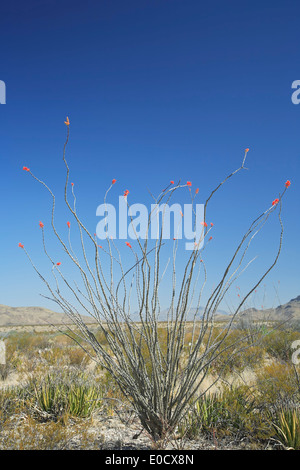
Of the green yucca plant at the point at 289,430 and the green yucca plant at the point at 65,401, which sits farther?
the green yucca plant at the point at 65,401

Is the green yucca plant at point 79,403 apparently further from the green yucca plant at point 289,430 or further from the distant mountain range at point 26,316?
the distant mountain range at point 26,316

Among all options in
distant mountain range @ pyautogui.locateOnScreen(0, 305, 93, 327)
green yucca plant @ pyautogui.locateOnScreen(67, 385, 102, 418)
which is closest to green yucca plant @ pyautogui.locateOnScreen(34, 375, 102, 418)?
green yucca plant @ pyautogui.locateOnScreen(67, 385, 102, 418)

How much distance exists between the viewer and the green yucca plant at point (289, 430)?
3717 mm

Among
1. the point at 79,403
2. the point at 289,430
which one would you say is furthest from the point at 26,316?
the point at 289,430

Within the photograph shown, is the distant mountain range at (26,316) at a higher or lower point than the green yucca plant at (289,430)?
lower

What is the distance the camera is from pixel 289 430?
376cm

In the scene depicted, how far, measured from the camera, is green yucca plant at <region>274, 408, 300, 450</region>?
372 centimetres

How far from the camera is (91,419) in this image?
14.9 feet

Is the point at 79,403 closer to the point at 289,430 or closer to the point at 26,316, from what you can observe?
the point at 289,430

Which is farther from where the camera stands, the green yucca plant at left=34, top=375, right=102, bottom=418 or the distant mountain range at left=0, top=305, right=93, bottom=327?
the distant mountain range at left=0, top=305, right=93, bottom=327

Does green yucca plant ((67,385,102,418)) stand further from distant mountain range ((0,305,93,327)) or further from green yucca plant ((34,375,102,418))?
distant mountain range ((0,305,93,327))

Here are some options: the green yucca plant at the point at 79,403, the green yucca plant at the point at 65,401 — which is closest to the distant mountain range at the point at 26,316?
the green yucca plant at the point at 65,401

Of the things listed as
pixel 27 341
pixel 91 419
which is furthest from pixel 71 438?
pixel 27 341
